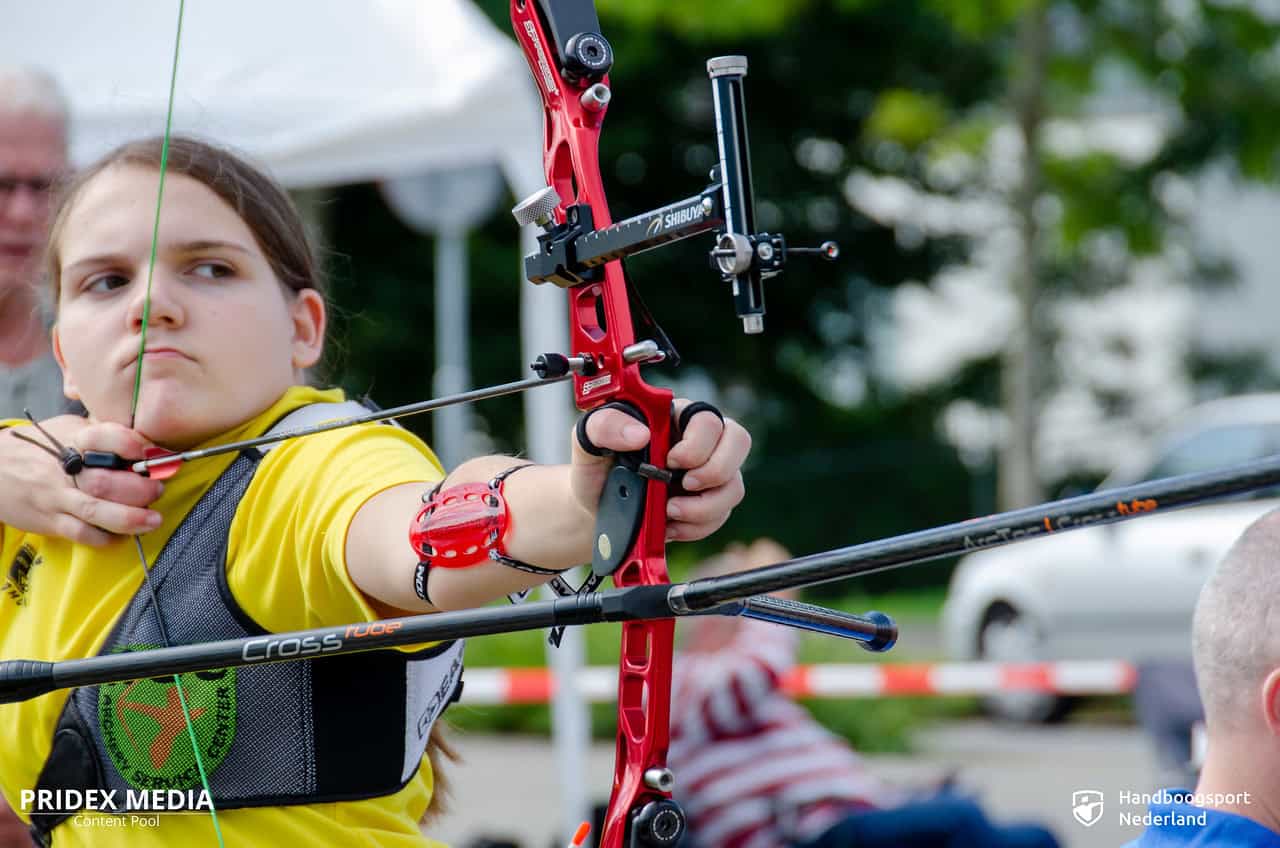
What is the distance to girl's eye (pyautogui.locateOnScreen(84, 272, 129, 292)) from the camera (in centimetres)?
168

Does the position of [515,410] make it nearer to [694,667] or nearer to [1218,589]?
[694,667]

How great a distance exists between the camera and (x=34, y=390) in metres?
2.05

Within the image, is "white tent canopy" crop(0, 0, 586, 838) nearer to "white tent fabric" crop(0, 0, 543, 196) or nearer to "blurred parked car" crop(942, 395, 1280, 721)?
"white tent fabric" crop(0, 0, 543, 196)

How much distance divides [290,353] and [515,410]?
4275 mm

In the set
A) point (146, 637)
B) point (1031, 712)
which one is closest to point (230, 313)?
point (146, 637)

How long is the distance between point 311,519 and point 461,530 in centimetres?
21

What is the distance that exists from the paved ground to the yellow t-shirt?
3951mm

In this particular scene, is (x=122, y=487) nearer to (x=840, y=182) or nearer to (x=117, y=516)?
(x=117, y=516)

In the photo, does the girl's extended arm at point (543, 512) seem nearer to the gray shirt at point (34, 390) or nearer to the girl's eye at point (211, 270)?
the girl's eye at point (211, 270)

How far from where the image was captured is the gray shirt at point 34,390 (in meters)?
2.02

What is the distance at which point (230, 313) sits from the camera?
163cm

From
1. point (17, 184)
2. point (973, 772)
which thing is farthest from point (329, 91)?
point (973, 772)

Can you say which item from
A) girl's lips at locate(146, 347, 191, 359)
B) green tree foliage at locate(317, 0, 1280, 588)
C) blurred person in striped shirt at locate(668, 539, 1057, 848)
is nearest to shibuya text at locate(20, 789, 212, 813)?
girl's lips at locate(146, 347, 191, 359)

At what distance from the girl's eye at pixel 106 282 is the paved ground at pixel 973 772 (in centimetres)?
411
